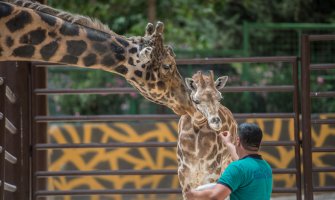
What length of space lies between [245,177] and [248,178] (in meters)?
0.03

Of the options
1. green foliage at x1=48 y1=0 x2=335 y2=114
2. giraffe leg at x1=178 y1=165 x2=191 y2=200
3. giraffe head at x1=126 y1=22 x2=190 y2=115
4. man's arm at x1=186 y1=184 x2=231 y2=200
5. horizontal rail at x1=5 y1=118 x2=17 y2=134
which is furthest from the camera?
green foliage at x1=48 y1=0 x2=335 y2=114

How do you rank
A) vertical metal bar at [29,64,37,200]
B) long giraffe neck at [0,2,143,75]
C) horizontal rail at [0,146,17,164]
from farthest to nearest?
vertical metal bar at [29,64,37,200] → horizontal rail at [0,146,17,164] → long giraffe neck at [0,2,143,75]

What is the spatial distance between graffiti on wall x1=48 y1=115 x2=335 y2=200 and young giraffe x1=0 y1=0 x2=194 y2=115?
19.5 ft

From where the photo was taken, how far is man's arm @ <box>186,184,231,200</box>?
4.40 m

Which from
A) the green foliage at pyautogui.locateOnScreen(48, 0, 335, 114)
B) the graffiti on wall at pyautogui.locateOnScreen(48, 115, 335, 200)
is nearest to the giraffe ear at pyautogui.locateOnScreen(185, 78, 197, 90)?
the graffiti on wall at pyautogui.locateOnScreen(48, 115, 335, 200)

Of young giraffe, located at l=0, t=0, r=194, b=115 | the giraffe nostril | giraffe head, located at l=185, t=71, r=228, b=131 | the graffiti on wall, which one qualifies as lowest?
the graffiti on wall

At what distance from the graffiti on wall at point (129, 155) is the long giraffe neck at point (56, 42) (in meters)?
6.28

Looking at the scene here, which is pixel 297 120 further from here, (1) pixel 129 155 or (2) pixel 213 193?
(1) pixel 129 155

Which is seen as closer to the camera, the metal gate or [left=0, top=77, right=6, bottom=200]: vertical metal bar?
[left=0, top=77, right=6, bottom=200]: vertical metal bar

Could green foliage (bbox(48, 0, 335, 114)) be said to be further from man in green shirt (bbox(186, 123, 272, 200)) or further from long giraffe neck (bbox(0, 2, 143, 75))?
man in green shirt (bbox(186, 123, 272, 200))

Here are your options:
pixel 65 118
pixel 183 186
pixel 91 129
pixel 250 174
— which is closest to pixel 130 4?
pixel 91 129

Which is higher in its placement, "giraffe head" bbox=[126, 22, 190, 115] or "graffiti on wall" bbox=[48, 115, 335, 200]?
"giraffe head" bbox=[126, 22, 190, 115]

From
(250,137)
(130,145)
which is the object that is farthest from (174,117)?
(250,137)

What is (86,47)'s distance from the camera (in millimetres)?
5715
